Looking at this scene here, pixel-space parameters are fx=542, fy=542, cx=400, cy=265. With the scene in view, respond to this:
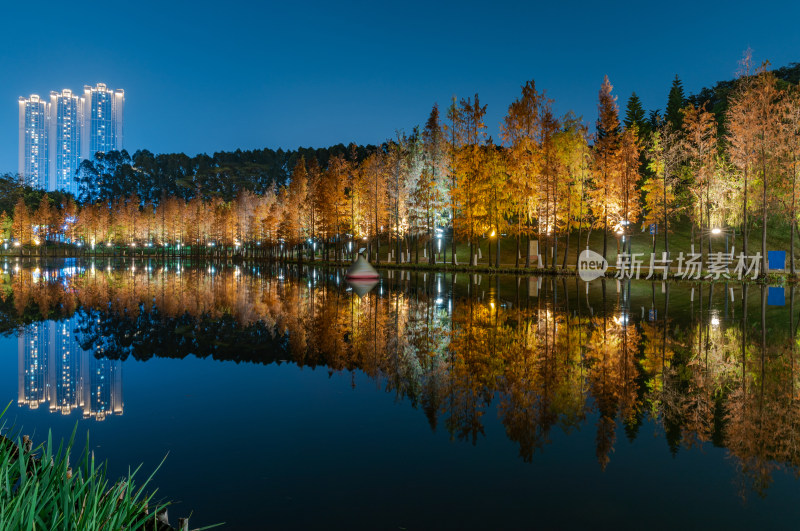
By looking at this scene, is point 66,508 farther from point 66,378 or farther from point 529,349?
point 529,349

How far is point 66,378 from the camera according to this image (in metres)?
9.88

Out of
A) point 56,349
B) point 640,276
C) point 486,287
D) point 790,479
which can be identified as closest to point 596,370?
point 790,479

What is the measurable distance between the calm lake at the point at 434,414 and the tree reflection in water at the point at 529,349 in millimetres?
59

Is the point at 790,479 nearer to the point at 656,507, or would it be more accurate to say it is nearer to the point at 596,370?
the point at 656,507

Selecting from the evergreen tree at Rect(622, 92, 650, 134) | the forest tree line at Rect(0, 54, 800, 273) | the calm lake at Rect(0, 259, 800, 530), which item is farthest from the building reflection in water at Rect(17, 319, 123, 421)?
the evergreen tree at Rect(622, 92, 650, 134)

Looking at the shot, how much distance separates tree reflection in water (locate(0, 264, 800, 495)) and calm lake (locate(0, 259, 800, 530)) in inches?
2.3

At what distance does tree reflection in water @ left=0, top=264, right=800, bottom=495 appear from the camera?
7.26 m

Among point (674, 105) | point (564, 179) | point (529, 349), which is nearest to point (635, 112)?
point (674, 105)

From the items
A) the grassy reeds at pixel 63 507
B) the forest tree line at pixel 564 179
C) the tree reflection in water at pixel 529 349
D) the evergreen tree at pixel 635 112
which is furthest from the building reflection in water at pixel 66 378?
the evergreen tree at pixel 635 112

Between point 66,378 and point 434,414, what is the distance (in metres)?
6.91

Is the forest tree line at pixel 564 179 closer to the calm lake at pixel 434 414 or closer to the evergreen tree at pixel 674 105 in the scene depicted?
the evergreen tree at pixel 674 105

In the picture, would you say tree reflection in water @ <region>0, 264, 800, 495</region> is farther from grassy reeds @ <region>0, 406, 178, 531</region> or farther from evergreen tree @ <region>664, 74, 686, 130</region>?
evergreen tree @ <region>664, 74, 686, 130</region>

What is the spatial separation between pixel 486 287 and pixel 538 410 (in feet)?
69.7

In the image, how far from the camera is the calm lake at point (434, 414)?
5.00m
